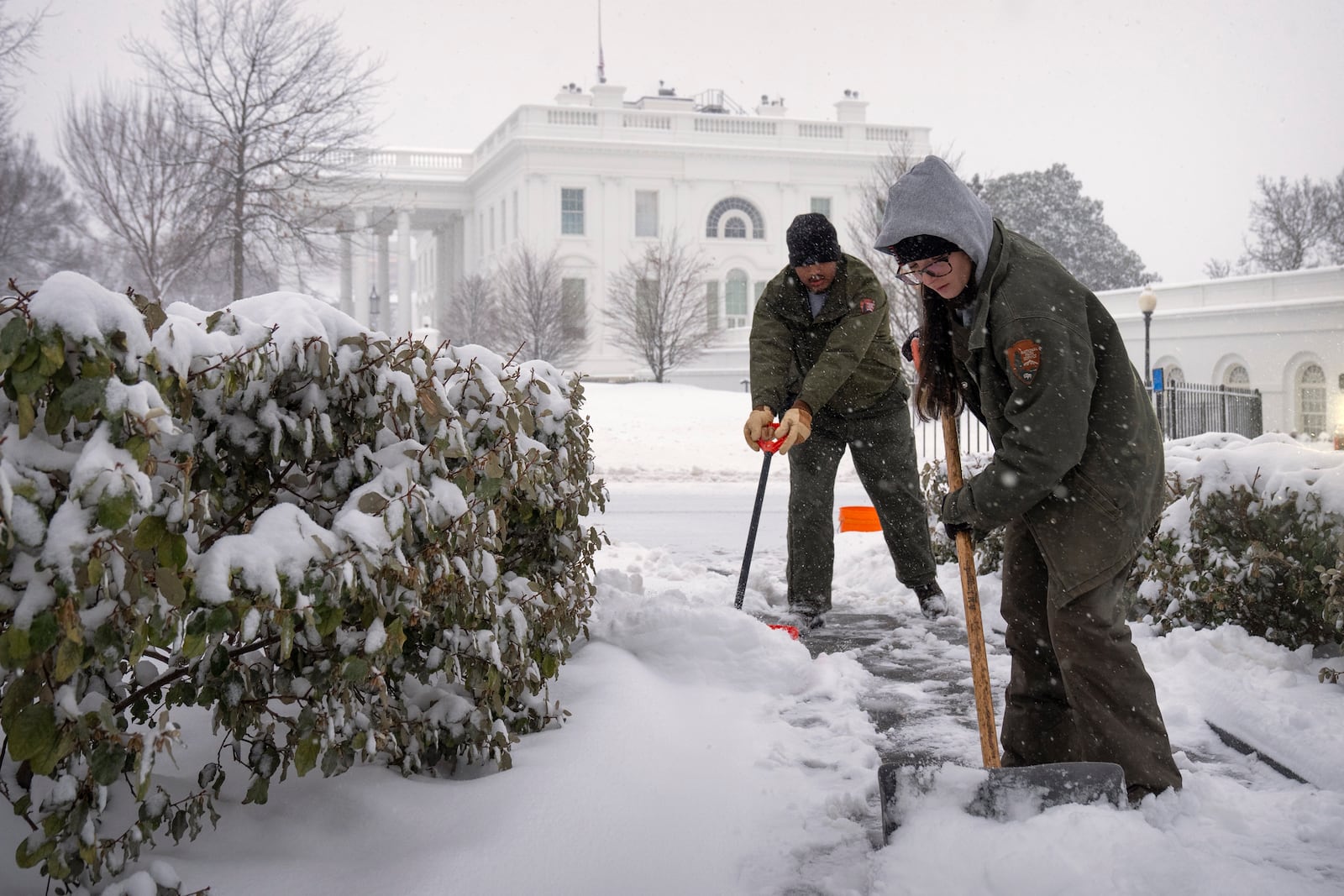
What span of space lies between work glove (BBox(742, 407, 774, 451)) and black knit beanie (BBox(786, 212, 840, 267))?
72 centimetres

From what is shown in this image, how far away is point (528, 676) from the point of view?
310 centimetres

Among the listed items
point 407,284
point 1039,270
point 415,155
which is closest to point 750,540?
point 1039,270

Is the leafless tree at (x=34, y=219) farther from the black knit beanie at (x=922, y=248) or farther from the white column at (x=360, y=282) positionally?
the black knit beanie at (x=922, y=248)

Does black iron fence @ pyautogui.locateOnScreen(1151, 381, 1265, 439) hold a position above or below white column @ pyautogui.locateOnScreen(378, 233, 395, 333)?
below

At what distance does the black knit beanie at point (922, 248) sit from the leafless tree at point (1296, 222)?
49.2 metres

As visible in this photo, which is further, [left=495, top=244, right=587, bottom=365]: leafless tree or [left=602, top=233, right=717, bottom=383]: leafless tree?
[left=602, top=233, right=717, bottom=383]: leafless tree

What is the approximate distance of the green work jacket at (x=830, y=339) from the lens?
4949 millimetres

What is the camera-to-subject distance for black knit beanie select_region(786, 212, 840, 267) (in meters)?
4.87

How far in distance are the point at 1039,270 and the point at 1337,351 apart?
1202 inches

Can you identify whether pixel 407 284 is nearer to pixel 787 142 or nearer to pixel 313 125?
pixel 787 142

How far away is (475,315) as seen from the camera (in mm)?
41094

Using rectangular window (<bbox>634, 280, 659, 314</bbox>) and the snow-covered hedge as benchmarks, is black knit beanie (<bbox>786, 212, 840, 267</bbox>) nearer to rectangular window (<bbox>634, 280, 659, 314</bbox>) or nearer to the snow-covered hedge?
the snow-covered hedge

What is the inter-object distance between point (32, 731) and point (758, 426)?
3316 millimetres

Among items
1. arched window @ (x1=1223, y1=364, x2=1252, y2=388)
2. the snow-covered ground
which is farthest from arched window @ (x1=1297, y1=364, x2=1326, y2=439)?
the snow-covered ground
